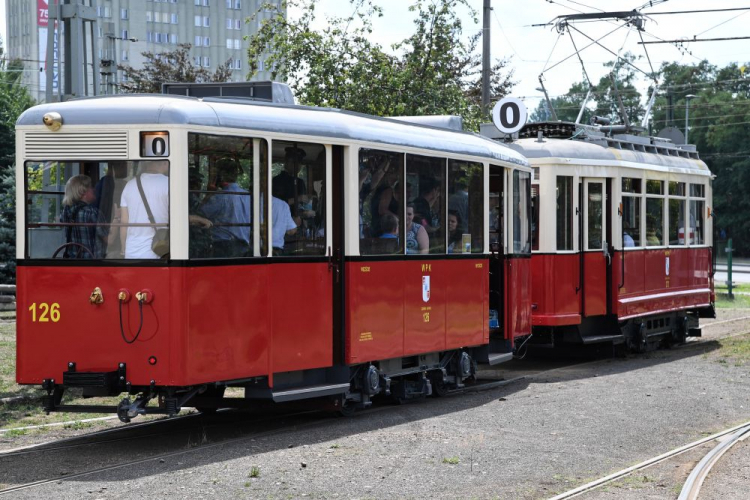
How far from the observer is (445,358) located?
13562mm

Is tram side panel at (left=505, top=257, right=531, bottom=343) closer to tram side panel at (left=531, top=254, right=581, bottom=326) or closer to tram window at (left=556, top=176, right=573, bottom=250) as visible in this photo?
tram side panel at (left=531, top=254, right=581, bottom=326)

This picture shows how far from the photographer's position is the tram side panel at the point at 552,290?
16.9m

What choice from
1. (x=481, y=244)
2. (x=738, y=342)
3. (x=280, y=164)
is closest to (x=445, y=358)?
(x=481, y=244)

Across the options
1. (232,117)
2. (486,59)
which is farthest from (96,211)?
(486,59)

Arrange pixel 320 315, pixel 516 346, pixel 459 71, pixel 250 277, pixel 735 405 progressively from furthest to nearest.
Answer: pixel 459 71
pixel 516 346
pixel 735 405
pixel 320 315
pixel 250 277

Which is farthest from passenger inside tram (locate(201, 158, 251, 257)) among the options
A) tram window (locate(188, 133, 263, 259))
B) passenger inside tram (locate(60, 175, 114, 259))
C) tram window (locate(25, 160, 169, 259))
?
passenger inside tram (locate(60, 175, 114, 259))

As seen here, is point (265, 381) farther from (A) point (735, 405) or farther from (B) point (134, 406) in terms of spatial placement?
(A) point (735, 405)

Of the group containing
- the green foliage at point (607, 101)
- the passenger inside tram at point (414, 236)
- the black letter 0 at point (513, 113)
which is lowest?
the passenger inside tram at point (414, 236)

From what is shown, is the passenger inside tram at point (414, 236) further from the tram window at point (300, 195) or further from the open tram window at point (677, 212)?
the open tram window at point (677, 212)

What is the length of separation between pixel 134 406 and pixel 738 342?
12.9 meters

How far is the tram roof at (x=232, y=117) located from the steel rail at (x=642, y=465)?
157 inches

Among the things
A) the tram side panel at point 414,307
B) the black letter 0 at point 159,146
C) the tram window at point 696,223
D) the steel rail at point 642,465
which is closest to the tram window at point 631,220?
the tram window at point 696,223

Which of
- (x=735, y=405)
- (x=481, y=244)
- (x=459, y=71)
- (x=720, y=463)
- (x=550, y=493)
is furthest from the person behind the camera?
(x=459, y=71)

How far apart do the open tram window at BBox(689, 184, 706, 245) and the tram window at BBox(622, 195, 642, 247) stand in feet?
8.44
